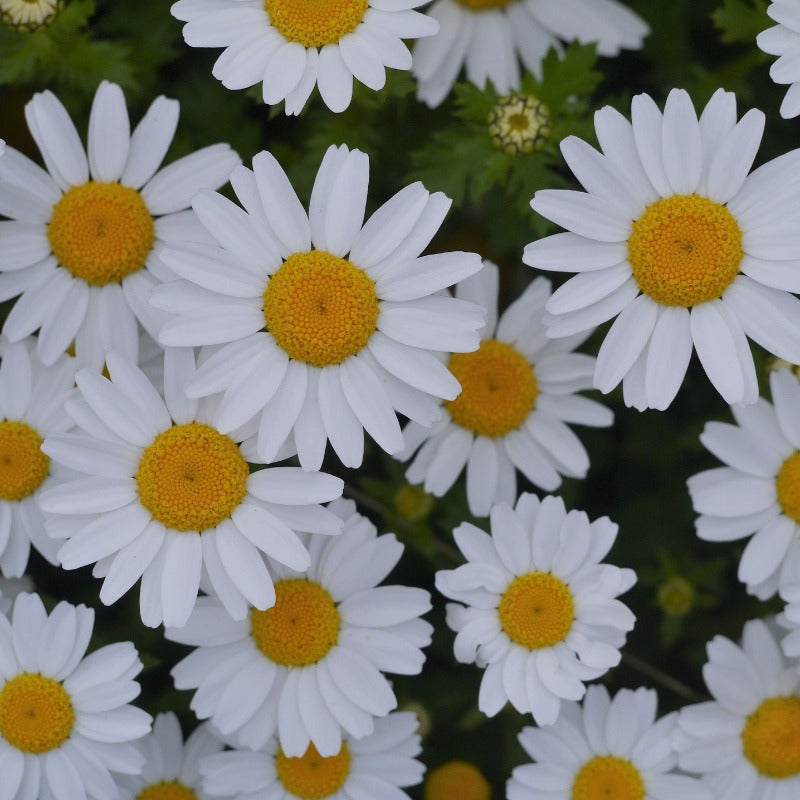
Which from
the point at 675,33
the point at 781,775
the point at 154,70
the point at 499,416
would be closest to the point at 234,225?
the point at 499,416

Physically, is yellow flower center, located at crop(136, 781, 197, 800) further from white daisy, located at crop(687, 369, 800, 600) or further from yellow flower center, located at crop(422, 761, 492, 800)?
white daisy, located at crop(687, 369, 800, 600)

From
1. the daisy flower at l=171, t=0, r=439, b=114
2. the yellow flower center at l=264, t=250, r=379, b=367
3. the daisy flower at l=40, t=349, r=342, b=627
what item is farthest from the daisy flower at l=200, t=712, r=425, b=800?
the daisy flower at l=171, t=0, r=439, b=114

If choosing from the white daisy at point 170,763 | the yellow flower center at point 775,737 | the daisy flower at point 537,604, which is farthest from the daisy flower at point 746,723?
the white daisy at point 170,763

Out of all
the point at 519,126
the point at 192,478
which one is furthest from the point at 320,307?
the point at 519,126

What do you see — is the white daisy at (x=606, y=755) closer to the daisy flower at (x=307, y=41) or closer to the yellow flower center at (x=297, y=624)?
the yellow flower center at (x=297, y=624)

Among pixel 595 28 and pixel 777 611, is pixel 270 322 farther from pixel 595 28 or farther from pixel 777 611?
pixel 777 611

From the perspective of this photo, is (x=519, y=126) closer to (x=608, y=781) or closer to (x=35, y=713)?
(x=608, y=781)
